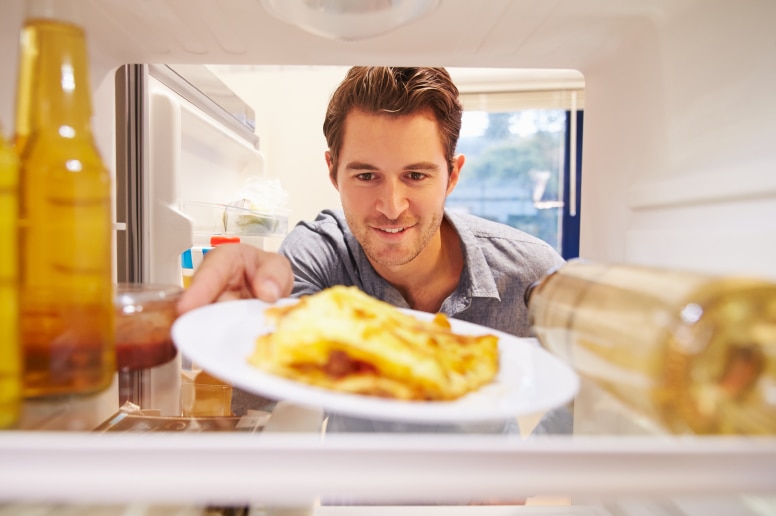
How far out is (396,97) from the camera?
3.70 feet

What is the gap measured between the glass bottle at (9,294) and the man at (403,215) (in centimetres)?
78

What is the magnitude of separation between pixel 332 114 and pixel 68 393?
987 mm

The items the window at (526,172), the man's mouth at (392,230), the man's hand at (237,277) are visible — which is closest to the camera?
the man's hand at (237,277)

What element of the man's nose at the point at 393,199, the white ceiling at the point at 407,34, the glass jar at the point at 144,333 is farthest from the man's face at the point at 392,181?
the glass jar at the point at 144,333

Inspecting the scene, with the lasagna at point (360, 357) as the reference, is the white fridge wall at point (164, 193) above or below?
above

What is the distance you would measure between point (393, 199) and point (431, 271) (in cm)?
36

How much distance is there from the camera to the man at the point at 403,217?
1.12 m

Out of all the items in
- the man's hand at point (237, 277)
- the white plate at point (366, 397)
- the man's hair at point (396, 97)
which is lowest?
the white plate at point (366, 397)

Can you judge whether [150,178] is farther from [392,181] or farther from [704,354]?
[704,354]

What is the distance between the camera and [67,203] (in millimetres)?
389

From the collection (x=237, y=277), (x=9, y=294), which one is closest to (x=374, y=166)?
(x=237, y=277)

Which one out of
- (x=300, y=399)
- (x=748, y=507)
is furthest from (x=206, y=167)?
(x=748, y=507)

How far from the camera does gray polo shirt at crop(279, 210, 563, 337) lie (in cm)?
112

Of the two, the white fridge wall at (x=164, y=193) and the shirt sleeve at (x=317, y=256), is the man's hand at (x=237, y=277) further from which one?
the shirt sleeve at (x=317, y=256)
